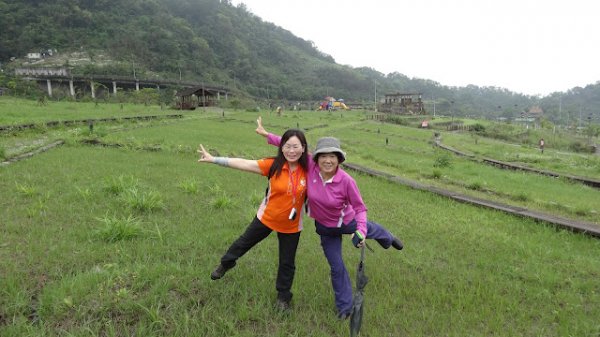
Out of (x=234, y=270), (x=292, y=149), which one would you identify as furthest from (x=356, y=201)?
(x=234, y=270)

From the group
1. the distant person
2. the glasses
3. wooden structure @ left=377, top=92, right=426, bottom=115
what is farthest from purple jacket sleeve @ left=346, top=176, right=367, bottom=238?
wooden structure @ left=377, top=92, right=426, bottom=115

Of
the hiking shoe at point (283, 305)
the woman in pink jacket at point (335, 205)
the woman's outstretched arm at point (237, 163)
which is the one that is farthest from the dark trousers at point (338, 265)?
the woman's outstretched arm at point (237, 163)

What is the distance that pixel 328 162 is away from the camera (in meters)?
3.37

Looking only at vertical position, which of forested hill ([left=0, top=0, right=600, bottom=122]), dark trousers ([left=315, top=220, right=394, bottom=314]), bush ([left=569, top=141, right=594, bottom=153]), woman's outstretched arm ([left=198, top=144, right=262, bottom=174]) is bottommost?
bush ([left=569, top=141, right=594, bottom=153])

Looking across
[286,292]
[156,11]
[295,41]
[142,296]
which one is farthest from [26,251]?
[295,41]

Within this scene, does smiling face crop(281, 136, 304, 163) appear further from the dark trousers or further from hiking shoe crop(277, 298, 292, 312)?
hiking shoe crop(277, 298, 292, 312)

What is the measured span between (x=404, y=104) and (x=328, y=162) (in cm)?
6671

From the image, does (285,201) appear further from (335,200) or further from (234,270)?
(234,270)

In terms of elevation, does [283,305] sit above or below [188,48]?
below

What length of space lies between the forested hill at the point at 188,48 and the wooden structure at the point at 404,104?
3256cm

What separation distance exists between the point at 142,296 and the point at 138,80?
6358cm

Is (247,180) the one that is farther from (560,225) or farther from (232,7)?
(232,7)

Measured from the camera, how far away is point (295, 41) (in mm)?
167750

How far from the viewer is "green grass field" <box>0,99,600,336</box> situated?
329cm
